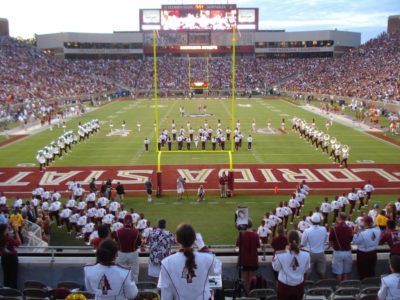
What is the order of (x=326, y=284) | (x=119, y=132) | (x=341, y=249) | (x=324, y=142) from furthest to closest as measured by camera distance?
(x=119, y=132) → (x=324, y=142) → (x=341, y=249) → (x=326, y=284)

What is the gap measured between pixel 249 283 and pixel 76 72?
66.4 meters

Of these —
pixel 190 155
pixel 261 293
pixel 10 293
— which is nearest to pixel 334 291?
pixel 261 293

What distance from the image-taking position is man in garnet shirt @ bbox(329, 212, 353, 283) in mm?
6871

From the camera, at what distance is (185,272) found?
140 inches

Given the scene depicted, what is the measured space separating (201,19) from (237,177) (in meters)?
53.4

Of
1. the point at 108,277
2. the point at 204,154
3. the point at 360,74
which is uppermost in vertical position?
the point at 360,74

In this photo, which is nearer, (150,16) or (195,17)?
(195,17)

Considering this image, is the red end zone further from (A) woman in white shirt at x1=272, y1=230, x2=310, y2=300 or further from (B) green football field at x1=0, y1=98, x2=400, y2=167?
(A) woman in white shirt at x1=272, y1=230, x2=310, y2=300

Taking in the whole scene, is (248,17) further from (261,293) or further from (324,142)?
(261,293)

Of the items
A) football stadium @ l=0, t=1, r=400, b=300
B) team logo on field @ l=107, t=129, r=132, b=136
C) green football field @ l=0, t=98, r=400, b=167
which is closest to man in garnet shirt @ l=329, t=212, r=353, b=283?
football stadium @ l=0, t=1, r=400, b=300

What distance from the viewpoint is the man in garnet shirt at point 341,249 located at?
6871mm

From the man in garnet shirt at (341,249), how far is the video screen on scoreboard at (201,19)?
207 ft

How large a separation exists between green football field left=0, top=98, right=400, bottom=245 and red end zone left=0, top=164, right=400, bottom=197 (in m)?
0.84

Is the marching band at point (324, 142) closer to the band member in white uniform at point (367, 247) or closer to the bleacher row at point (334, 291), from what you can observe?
the band member in white uniform at point (367, 247)
